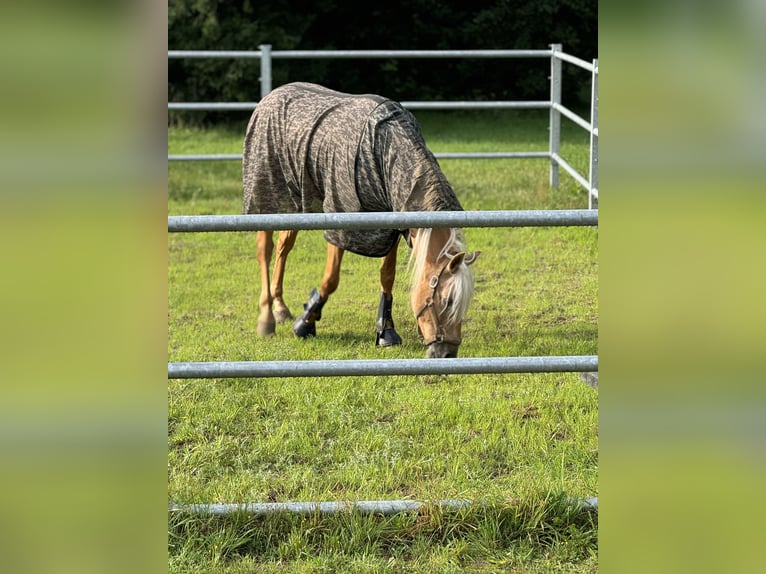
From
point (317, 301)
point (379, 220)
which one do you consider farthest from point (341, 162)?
point (379, 220)

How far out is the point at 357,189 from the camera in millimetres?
4355

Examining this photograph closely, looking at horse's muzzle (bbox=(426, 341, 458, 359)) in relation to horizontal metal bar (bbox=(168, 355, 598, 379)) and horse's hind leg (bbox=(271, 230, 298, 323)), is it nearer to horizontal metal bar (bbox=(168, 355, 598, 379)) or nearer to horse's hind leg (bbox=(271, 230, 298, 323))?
horse's hind leg (bbox=(271, 230, 298, 323))

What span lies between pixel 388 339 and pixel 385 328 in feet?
0.21

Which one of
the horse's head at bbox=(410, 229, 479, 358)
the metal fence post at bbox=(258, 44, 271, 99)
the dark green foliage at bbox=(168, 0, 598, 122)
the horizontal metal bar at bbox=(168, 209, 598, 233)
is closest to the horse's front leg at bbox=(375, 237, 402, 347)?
the horse's head at bbox=(410, 229, 479, 358)

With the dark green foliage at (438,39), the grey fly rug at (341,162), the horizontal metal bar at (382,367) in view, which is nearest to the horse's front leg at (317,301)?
the grey fly rug at (341,162)

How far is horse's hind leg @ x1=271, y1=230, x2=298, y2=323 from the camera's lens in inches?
195

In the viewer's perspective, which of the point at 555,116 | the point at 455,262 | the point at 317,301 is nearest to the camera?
the point at 455,262

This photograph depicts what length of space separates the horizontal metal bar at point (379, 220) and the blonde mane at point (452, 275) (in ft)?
6.10

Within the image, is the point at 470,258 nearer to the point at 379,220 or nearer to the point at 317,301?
the point at 317,301

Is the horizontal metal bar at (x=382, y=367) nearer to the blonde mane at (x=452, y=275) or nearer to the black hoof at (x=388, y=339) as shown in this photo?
the blonde mane at (x=452, y=275)

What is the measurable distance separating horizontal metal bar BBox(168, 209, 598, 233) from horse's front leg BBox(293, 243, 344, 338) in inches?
103

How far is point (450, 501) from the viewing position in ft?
8.07
